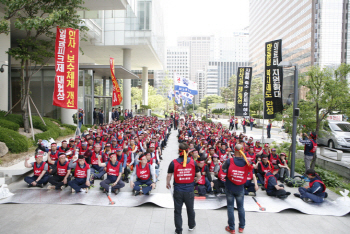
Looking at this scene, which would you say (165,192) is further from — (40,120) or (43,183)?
(40,120)

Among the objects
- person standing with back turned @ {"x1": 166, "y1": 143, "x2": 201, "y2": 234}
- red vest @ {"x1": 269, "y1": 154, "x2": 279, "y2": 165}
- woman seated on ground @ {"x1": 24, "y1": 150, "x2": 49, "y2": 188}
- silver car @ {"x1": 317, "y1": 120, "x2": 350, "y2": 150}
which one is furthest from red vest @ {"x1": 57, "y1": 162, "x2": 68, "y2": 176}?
silver car @ {"x1": 317, "y1": 120, "x2": 350, "y2": 150}

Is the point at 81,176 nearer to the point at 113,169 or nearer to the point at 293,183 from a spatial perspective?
the point at 113,169

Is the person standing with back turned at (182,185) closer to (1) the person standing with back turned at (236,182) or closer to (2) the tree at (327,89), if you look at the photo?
(1) the person standing with back turned at (236,182)

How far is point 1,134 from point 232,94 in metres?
59.8

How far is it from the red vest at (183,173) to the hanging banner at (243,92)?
1404 cm

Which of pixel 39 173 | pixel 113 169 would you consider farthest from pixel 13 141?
pixel 113 169

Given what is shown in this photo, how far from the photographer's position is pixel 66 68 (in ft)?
43.4

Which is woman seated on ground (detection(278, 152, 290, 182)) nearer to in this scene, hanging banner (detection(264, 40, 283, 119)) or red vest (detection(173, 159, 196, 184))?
hanging banner (detection(264, 40, 283, 119))

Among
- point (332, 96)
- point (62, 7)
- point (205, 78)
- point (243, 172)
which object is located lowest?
point (243, 172)

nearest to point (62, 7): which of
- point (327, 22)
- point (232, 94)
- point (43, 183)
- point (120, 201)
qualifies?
point (43, 183)

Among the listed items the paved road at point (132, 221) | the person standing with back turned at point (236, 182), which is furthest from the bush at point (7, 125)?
the person standing with back turned at point (236, 182)

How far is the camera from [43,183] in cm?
809

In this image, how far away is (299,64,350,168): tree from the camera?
9.96 meters

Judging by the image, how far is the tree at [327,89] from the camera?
32.7 ft
